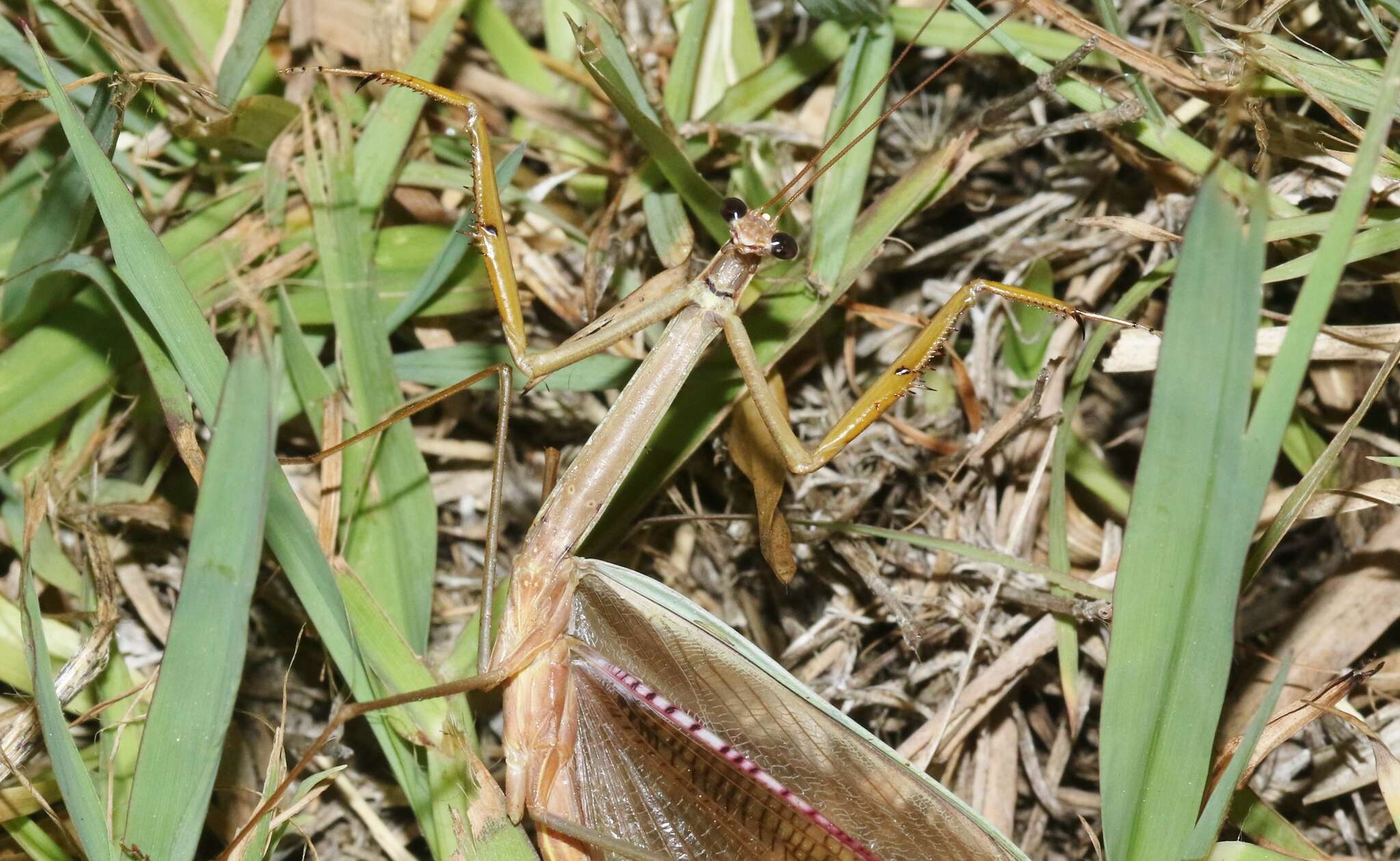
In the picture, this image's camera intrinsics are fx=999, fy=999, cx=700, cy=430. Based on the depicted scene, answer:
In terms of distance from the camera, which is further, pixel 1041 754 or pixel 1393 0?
pixel 1041 754

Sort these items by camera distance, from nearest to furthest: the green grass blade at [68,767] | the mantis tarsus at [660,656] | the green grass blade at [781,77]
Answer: the green grass blade at [68,767], the mantis tarsus at [660,656], the green grass blade at [781,77]

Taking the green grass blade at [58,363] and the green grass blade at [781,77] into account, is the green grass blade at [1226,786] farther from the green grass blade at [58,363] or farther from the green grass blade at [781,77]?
the green grass blade at [58,363]

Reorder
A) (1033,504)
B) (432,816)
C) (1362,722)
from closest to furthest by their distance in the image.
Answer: (1362,722) → (432,816) → (1033,504)

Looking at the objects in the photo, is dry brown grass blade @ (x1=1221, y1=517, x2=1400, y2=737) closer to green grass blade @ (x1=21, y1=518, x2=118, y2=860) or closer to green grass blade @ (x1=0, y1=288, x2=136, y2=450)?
green grass blade @ (x1=21, y1=518, x2=118, y2=860)

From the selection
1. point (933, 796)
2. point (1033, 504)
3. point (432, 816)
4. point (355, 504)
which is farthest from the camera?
point (1033, 504)

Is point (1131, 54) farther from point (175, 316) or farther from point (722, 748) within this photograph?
point (175, 316)

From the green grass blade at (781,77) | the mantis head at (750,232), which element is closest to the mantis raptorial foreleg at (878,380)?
the mantis head at (750,232)

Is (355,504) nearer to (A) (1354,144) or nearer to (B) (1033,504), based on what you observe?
(B) (1033,504)

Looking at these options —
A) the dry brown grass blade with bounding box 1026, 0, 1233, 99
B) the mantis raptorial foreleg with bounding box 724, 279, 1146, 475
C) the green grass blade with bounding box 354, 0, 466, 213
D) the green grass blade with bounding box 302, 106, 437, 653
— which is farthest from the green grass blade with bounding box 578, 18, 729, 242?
the dry brown grass blade with bounding box 1026, 0, 1233, 99

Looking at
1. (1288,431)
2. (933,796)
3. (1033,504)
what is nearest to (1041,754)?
(1033,504)
